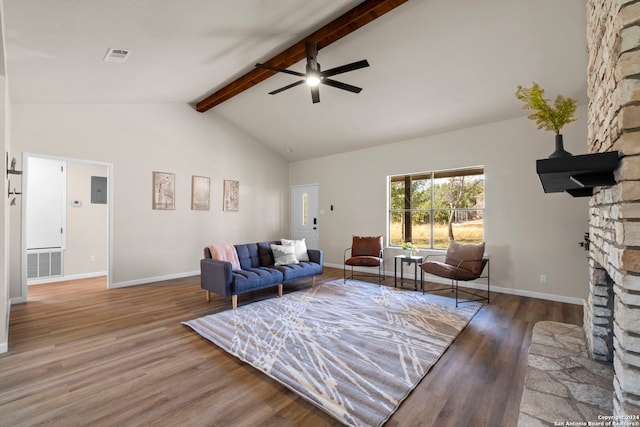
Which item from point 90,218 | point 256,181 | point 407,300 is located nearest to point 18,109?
point 90,218

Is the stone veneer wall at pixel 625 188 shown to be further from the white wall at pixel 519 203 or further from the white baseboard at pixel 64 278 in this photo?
the white baseboard at pixel 64 278

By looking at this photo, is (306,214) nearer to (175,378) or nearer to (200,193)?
(200,193)

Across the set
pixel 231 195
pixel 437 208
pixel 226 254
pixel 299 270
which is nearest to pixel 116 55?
pixel 226 254

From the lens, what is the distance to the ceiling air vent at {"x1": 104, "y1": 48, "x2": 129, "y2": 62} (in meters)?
2.98

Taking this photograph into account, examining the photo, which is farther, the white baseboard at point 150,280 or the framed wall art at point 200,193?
the framed wall art at point 200,193

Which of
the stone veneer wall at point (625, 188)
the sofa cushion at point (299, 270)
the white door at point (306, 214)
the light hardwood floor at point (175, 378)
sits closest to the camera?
the stone veneer wall at point (625, 188)

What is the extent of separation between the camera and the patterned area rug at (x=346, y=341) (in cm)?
190

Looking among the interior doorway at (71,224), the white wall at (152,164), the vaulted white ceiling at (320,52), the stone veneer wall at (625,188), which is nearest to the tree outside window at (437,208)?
the vaulted white ceiling at (320,52)

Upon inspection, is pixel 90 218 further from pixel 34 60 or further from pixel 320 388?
pixel 320 388

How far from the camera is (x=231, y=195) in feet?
21.2

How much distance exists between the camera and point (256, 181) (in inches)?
277

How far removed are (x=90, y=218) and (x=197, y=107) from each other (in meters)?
3.20

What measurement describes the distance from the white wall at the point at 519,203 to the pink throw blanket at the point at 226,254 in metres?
3.12

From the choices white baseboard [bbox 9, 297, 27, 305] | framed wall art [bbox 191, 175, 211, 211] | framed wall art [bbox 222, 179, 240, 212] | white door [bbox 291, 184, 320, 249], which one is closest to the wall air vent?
white baseboard [bbox 9, 297, 27, 305]
